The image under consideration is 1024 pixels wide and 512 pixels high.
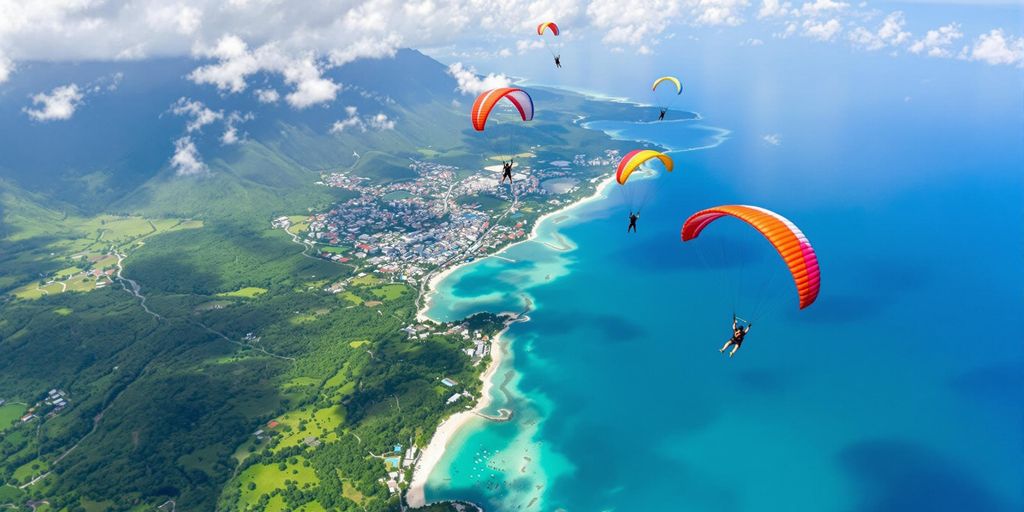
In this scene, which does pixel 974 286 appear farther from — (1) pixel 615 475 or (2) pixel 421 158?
(2) pixel 421 158

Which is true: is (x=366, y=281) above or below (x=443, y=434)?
above

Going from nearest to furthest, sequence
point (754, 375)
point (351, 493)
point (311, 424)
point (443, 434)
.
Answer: point (351, 493)
point (443, 434)
point (311, 424)
point (754, 375)

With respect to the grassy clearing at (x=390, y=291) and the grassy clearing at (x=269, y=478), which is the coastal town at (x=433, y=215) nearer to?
the grassy clearing at (x=390, y=291)

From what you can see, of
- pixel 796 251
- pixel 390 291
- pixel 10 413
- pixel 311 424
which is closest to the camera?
pixel 796 251

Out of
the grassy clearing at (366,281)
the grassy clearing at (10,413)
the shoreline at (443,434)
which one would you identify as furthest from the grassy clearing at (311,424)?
the grassy clearing at (366,281)

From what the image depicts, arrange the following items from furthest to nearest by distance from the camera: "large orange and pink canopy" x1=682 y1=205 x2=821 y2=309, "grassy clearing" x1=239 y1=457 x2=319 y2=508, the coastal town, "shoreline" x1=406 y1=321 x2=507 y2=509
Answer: the coastal town < "grassy clearing" x1=239 y1=457 x2=319 y2=508 < "shoreline" x1=406 y1=321 x2=507 y2=509 < "large orange and pink canopy" x1=682 y1=205 x2=821 y2=309

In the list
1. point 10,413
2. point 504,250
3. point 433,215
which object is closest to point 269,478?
point 10,413

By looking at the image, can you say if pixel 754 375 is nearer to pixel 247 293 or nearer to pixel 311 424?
pixel 311 424

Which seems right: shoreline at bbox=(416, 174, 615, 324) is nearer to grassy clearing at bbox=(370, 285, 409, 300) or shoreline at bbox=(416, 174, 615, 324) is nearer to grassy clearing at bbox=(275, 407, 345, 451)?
grassy clearing at bbox=(370, 285, 409, 300)

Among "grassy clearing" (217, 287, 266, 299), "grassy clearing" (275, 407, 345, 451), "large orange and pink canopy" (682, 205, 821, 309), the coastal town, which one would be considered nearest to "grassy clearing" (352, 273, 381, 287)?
the coastal town
